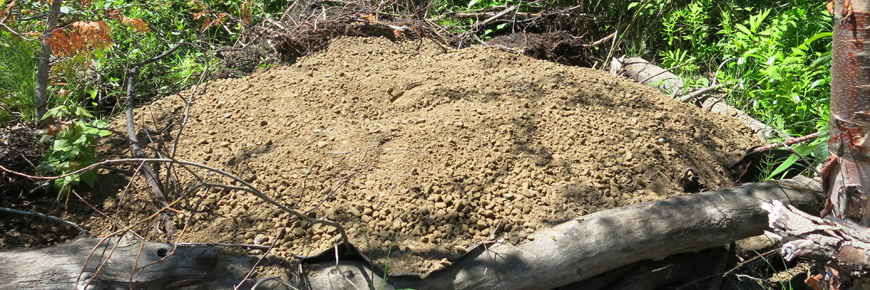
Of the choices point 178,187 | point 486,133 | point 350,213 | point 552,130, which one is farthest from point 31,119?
point 552,130

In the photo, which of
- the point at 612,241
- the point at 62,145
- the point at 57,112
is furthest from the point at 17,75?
the point at 612,241

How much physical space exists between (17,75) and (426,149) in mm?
2323

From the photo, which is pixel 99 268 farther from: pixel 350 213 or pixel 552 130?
pixel 552 130

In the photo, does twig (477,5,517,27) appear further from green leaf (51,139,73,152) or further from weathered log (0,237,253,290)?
weathered log (0,237,253,290)

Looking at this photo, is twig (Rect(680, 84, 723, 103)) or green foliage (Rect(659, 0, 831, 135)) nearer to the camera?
green foliage (Rect(659, 0, 831, 135))

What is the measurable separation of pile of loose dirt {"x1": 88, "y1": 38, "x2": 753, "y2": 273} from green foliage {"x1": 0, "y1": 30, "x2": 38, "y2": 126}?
555 mm

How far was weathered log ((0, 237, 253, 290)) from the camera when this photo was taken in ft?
5.76

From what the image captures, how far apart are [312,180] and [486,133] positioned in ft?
2.54

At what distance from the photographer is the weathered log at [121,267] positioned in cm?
175

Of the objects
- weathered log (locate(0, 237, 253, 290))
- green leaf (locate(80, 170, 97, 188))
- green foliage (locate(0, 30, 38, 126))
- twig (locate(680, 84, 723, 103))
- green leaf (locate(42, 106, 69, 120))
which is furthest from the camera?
twig (locate(680, 84, 723, 103))

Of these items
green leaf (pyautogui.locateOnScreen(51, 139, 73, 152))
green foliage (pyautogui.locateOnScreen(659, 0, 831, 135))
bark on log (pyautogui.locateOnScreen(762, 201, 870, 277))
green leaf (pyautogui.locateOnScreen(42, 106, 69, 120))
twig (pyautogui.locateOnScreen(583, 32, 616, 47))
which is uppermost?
green leaf (pyautogui.locateOnScreen(42, 106, 69, 120))

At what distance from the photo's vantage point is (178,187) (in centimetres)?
243

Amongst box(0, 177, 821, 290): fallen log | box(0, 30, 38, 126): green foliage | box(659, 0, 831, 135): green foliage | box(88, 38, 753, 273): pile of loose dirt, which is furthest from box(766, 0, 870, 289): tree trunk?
box(0, 30, 38, 126): green foliage

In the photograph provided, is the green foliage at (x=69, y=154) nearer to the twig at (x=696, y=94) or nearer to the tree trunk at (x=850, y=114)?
the tree trunk at (x=850, y=114)
